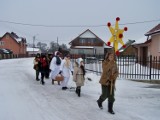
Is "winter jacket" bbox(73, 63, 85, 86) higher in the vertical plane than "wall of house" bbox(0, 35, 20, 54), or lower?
lower

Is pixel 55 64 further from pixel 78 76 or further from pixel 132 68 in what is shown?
pixel 132 68

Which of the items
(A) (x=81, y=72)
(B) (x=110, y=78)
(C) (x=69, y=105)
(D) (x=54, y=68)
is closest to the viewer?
(B) (x=110, y=78)

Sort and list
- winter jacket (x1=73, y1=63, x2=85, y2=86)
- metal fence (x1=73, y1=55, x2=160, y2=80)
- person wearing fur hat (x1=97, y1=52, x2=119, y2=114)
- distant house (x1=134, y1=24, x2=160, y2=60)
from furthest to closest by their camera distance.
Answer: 1. distant house (x1=134, y1=24, x2=160, y2=60)
2. metal fence (x1=73, y1=55, x2=160, y2=80)
3. winter jacket (x1=73, y1=63, x2=85, y2=86)
4. person wearing fur hat (x1=97, y1=52, x2=119, y2=114)

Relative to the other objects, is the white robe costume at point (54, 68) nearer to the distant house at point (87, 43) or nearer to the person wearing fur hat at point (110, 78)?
the person wearing fur hat at point (110, 78)

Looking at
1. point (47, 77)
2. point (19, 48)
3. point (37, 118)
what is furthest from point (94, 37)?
point (37, 118)

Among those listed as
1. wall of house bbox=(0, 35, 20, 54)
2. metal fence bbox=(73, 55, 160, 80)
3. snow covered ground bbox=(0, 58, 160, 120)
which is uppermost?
wall of house bbox=(0, 35, 20, 54)

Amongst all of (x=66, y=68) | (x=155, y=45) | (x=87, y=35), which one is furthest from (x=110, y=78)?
(x=87, y=35)

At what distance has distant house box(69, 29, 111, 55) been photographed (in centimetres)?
6000

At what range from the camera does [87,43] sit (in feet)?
200

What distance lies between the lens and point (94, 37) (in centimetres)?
6131

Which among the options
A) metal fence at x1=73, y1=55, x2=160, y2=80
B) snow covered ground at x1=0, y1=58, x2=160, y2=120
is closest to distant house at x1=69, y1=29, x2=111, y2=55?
metal fence at x1=73, y1=55, x2=160, y2=80

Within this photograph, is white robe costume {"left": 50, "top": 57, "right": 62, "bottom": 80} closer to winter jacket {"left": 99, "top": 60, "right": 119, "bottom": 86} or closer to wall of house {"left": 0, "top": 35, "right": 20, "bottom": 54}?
winter jacket {"left": 99, "top": 60, "right": 119, "bottom": 86}

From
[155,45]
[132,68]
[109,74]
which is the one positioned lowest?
[132,68]

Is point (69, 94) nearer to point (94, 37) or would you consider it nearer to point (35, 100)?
point (35, 100)
